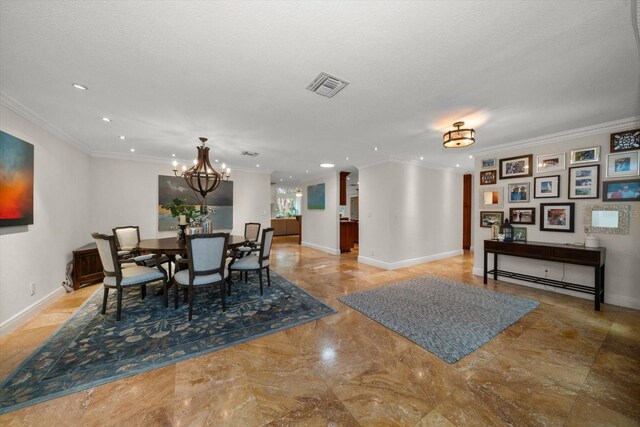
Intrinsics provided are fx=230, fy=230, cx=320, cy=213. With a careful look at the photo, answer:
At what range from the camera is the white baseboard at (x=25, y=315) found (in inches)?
95.0

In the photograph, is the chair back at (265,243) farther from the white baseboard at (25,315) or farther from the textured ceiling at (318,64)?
the white baseboard at (25,315)

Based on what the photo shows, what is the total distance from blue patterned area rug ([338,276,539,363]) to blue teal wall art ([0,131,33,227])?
396 cm

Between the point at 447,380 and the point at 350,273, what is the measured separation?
3087 mm

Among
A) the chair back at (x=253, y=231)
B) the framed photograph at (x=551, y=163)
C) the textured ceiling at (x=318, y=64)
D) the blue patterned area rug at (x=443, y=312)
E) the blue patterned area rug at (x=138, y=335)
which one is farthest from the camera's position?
the chair back at (x=253, y=231)

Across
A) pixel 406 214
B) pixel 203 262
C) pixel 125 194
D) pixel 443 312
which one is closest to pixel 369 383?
pixel 443 312

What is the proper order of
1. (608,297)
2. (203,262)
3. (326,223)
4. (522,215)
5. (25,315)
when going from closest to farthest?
1. (25,315)
2. (203,262)
3. (608,297)
4. (522,215)
5. (326,223)

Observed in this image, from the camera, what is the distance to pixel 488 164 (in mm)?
4543

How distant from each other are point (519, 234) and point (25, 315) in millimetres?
7230

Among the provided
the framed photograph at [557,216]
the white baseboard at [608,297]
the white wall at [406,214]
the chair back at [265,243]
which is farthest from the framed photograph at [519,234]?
the chair back at [265,243]

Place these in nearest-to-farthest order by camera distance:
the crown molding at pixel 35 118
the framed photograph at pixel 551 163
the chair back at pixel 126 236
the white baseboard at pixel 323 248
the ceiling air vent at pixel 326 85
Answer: the ceiling air vent at pixel 326 85, the crown molding at pixel 35 118, the framed photograph at pixel 551 163, the chair back at pixel 126 236, the white baseboard at pixel 323 248

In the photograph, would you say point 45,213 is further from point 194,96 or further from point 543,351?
point 543,351

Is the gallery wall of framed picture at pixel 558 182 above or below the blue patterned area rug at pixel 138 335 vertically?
above

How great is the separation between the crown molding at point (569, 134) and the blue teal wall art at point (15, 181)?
6778 millimetres

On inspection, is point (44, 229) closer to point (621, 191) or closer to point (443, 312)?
point (443, 312)
